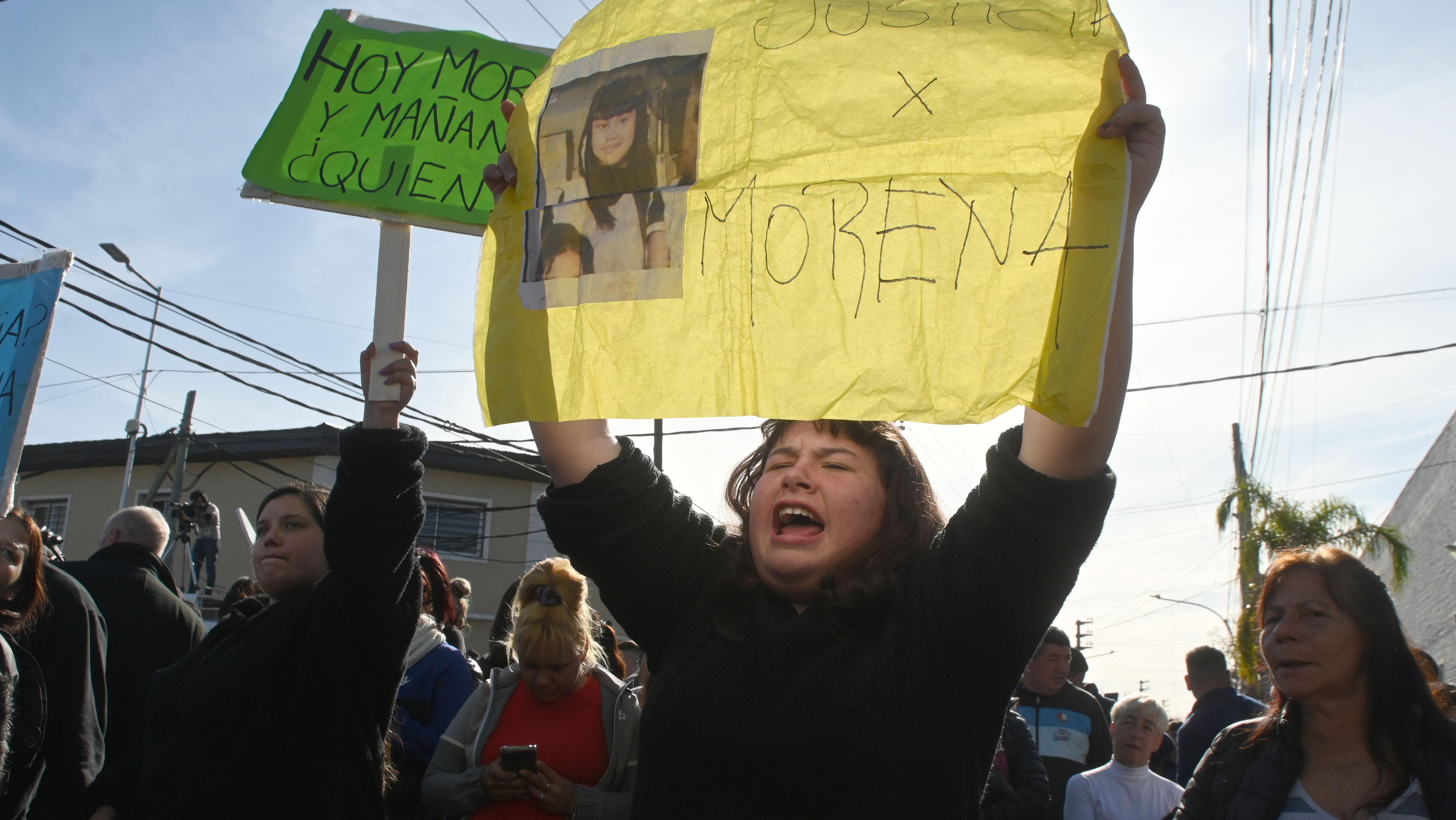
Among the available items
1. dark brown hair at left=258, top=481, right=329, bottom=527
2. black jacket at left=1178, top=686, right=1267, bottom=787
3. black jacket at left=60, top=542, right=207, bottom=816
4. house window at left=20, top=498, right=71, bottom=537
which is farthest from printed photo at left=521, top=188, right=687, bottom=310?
house window at left=20, top=498, right=71, bottom=537

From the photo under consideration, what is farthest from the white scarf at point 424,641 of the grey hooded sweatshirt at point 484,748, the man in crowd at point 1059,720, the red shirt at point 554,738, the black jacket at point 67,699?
the man in crowd at point 1059,720

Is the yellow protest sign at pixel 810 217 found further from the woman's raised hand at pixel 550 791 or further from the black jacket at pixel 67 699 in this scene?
the black jacket at pixel 67 699

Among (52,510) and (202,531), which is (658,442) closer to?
(202,531)

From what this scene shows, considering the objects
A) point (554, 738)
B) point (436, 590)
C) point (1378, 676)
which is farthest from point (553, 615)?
point (1378, 676)

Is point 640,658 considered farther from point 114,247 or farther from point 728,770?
point 114,247

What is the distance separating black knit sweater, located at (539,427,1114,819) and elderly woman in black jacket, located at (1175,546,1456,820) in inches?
53.8

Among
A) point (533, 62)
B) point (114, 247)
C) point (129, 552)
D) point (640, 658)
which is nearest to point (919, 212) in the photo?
point (533, 62)

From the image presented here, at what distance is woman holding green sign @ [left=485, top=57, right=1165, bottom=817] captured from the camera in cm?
147

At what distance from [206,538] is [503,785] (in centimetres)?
1669

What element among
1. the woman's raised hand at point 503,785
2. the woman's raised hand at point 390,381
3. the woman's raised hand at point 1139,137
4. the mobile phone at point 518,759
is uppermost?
the woman's raised hand at point 1139,137

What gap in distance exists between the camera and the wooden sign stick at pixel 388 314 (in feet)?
7.69

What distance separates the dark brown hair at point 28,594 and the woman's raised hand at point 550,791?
6.20 ft

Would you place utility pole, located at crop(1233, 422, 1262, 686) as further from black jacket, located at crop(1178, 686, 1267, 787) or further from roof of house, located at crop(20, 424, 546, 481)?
roof of house, located at crop(20, 424, 546, 481)

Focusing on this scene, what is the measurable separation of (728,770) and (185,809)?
160cm
